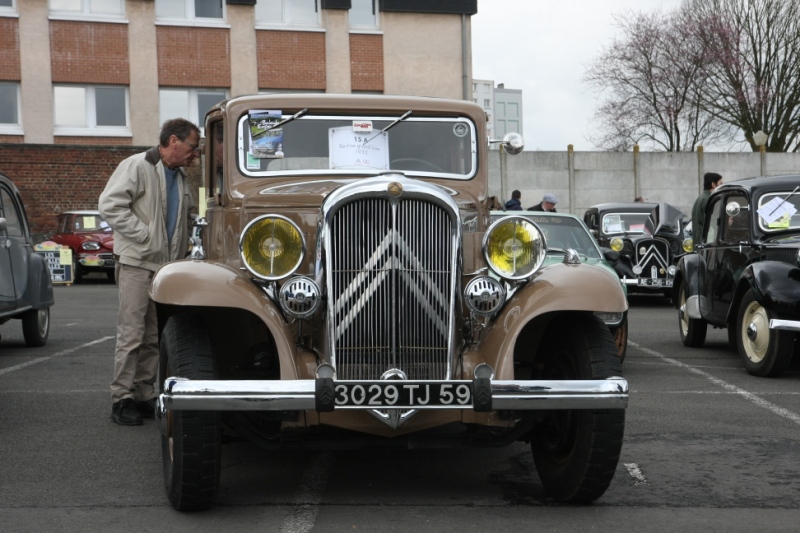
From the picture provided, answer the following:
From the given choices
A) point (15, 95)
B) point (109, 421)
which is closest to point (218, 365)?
point (109, 421)

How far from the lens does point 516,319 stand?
480cm

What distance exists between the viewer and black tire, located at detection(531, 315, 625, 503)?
471 centimetres

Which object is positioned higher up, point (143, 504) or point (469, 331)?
point (469, 331)

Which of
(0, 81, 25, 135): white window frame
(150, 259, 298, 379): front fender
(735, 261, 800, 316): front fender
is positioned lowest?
(735, 261, 800, 316): front fender

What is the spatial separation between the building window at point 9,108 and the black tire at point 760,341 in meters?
21.8

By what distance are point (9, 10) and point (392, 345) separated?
2456cm

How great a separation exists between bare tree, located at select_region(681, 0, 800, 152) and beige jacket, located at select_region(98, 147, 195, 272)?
35.3m

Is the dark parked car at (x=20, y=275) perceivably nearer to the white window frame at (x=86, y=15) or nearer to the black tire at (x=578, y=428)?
the black tire at (x=578, y=428)

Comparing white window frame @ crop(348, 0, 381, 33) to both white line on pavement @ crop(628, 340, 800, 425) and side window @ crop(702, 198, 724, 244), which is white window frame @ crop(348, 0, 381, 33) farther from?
white line on pavement @ crop(628, 340, 800, 425)

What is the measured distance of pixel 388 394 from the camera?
4418mm

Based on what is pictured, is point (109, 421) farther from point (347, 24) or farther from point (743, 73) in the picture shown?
point (743, 73)

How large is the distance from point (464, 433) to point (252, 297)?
1139 mm

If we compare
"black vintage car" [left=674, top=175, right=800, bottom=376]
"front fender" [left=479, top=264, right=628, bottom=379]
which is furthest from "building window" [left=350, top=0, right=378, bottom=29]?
"front fender" [left=479, top=264, right=628, bottom=379]

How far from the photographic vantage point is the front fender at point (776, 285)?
8.69 m
